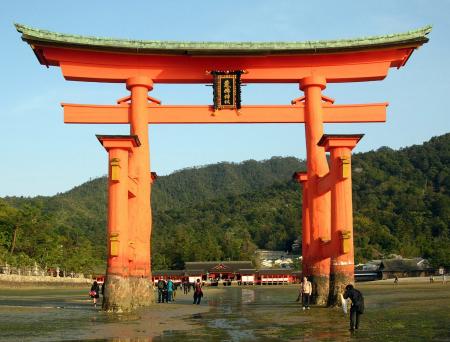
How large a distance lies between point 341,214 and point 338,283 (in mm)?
2280

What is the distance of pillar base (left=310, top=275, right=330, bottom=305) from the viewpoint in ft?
74.1

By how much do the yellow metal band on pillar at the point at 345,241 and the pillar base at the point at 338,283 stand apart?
2.60 ft

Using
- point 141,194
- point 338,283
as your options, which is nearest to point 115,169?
point 141,194

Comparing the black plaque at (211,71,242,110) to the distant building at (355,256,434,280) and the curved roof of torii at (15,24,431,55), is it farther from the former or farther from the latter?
the distant building at (355,256,434,280)

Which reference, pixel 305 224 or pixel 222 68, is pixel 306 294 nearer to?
pixel 305 224

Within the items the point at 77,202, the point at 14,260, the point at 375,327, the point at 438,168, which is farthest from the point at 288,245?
the point at 375,327

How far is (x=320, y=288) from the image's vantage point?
74.8ft

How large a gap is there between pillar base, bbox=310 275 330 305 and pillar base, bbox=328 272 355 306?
2.07 metres

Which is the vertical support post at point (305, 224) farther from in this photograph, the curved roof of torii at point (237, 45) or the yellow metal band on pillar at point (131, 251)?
the yellow metal band on pillar at point (131, 251)

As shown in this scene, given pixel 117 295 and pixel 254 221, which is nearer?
pixel 117 295

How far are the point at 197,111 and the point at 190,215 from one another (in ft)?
475

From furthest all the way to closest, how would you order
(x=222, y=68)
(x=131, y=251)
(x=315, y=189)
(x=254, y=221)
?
(x=254, y=221) < (x=222, y=68) < (x=315, y=189) < (x=131, y=251)

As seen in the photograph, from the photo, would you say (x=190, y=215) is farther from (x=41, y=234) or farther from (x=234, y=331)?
(x=234, y=331)

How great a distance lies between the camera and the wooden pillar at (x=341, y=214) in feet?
65.6
